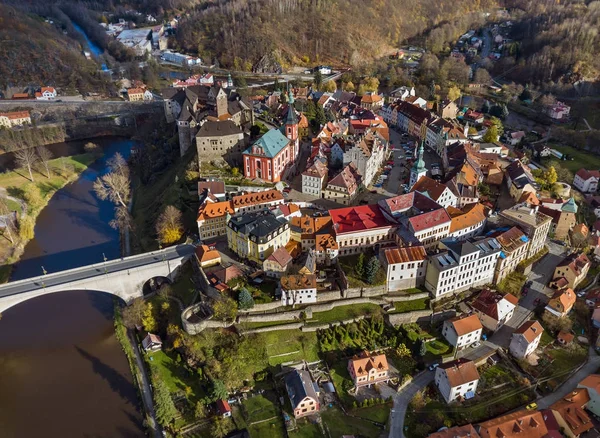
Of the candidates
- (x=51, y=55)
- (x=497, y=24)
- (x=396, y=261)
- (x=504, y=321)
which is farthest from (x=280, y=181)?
(x=497, y=24)

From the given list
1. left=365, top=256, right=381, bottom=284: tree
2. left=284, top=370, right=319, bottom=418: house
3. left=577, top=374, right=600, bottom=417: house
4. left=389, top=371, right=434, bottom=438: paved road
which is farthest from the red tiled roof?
left=577, top=374, right=600, bottom=417: house

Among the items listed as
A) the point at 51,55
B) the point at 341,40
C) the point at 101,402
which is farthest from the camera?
the point at 341,40

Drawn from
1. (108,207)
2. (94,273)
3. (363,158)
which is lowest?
(108,207)

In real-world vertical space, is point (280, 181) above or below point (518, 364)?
above

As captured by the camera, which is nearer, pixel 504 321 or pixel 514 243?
pixel 504 321

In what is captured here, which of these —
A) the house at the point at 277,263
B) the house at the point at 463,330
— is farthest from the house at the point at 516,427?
the house at the point at 277,263

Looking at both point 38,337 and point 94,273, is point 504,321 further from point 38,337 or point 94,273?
point 38,337
